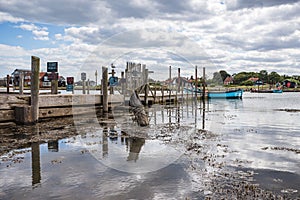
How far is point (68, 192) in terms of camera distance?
19.4 feet

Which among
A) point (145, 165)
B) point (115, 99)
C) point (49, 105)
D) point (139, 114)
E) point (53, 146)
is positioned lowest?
point (145, 165)

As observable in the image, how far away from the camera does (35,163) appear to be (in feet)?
26.3

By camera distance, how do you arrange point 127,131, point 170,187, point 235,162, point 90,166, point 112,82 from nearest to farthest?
point 170,187 < point 90,166 < point 235,162 < point 127,131 < point 112,82

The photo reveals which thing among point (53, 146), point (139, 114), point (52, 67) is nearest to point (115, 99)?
point (52, 67)

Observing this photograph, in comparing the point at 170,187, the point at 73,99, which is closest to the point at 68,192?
the point at 170,187

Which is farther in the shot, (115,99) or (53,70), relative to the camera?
(115,99)

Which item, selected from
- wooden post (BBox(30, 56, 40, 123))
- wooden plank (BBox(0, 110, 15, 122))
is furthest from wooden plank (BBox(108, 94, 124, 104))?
wooden plank (BBox(0, 110, 15, 122))

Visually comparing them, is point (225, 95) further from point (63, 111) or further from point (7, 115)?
point (7, 115)

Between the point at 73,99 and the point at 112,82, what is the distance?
34.1 feet

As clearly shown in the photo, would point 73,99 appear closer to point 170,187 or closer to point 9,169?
point 9,169

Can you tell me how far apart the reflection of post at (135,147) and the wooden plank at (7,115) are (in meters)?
7.34

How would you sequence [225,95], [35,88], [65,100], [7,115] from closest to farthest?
[7,115], [35,88], [65,100], [225,95]

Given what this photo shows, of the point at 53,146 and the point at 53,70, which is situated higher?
the point at 53,70

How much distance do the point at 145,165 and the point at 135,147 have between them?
92.8 inches
